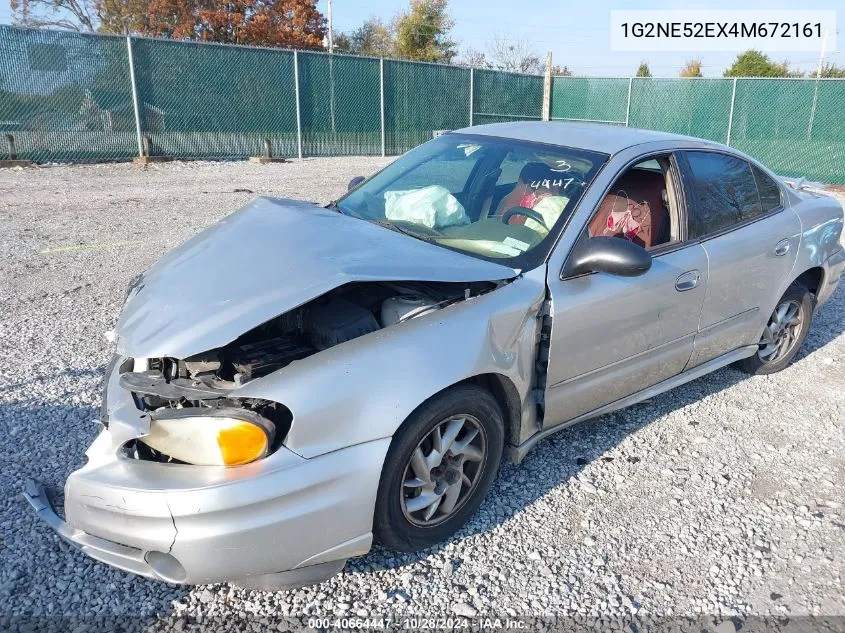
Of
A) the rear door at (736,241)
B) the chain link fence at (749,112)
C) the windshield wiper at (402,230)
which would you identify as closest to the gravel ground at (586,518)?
the rear door at (736,241)

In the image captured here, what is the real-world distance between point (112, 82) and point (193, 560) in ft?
44.6

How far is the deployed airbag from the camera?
3.49m

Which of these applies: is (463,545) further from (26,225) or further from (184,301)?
(26,225)

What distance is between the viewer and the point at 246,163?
49.7 feet

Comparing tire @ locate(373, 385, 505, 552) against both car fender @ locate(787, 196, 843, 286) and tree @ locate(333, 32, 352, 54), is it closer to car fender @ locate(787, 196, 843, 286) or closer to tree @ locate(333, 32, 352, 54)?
car fender @ locate(787, 196, 843, 286)

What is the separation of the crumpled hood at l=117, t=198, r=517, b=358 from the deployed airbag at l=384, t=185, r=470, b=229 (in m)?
0.29

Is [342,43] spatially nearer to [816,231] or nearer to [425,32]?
A: [425,32]

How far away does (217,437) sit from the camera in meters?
2.24

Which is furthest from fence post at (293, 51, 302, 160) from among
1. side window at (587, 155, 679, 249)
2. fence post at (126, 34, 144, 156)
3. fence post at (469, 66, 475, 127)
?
side window at (587, 155, 679, 249)

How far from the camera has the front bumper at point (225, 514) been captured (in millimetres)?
2143

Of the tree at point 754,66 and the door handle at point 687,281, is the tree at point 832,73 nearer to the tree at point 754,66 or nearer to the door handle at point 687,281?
the tree at point 754,66

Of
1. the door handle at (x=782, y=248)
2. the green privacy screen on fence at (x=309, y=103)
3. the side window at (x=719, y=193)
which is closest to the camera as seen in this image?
the side window at (x=719, y=193)

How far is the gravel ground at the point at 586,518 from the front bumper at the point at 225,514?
303 mm

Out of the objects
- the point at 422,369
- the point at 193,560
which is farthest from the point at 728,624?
the point at 193,560
